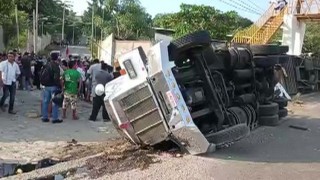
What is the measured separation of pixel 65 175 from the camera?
20.2 ft

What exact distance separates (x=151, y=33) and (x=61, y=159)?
1584 inches

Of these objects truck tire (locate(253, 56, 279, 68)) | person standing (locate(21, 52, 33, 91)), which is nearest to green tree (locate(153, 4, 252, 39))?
person standing (locate(21, 52, 33, 91))

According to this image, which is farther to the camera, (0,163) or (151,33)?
(151,33)

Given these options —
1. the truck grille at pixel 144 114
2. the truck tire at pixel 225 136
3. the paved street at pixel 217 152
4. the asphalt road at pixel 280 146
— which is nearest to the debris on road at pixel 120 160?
the paved street at pixel 217 152

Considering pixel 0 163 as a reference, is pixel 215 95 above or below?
above

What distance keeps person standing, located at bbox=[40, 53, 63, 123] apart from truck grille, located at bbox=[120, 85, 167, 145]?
415 cm

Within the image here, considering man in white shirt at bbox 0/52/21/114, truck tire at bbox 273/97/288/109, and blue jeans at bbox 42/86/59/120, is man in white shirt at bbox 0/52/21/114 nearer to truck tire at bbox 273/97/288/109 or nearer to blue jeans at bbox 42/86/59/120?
blue jeans at bbox 42/86/59/120

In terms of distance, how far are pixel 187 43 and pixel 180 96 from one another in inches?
34.7

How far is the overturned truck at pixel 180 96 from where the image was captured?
6715 mm

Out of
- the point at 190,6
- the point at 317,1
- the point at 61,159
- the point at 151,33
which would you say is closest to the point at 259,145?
the point at 61,159

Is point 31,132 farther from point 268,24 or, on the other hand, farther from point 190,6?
point 190,6

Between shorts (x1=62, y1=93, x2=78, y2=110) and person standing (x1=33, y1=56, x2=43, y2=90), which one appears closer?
shorts (x1=62, y1=93, x2=78, y2=110)

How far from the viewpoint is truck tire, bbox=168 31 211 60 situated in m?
7.07

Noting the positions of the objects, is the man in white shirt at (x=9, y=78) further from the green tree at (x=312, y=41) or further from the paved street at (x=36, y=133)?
the green tree at (x=312, y=41)
